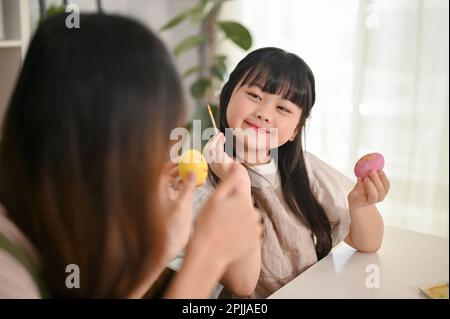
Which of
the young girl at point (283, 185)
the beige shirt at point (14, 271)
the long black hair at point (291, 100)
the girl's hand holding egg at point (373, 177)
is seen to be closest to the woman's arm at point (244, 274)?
the young girl at point (283, 185)

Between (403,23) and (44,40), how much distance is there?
201cm

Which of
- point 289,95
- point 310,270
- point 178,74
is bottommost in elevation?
point 310,270

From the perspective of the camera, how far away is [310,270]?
1.04m

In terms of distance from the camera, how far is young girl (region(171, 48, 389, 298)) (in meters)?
1.07

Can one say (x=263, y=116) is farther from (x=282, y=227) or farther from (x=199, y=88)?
(x=199, y=88)

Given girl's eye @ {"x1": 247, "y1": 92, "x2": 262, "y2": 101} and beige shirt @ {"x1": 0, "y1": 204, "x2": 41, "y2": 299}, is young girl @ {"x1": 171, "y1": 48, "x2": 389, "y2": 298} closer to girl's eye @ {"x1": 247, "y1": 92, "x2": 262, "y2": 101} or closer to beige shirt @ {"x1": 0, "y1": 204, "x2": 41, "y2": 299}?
girl's eye @ {"x1": 247, "y1": 92, "x2": 262, "y2": 101}

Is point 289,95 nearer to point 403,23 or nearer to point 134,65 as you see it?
point 134,65

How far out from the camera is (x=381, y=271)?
1051 millimetres

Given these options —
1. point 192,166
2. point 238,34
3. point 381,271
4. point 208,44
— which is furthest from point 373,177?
point 208,44

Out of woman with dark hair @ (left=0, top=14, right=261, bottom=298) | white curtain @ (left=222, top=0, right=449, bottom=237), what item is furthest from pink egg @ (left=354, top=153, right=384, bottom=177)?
white curtain @ (left=222, top=0, right=449, bottom=237)

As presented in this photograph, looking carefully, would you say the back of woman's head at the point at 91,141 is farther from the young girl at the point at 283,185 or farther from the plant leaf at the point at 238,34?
the plant leaf at the point at 238,34

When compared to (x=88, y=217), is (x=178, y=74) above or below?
above

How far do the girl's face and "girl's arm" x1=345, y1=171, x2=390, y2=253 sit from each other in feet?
0.73
